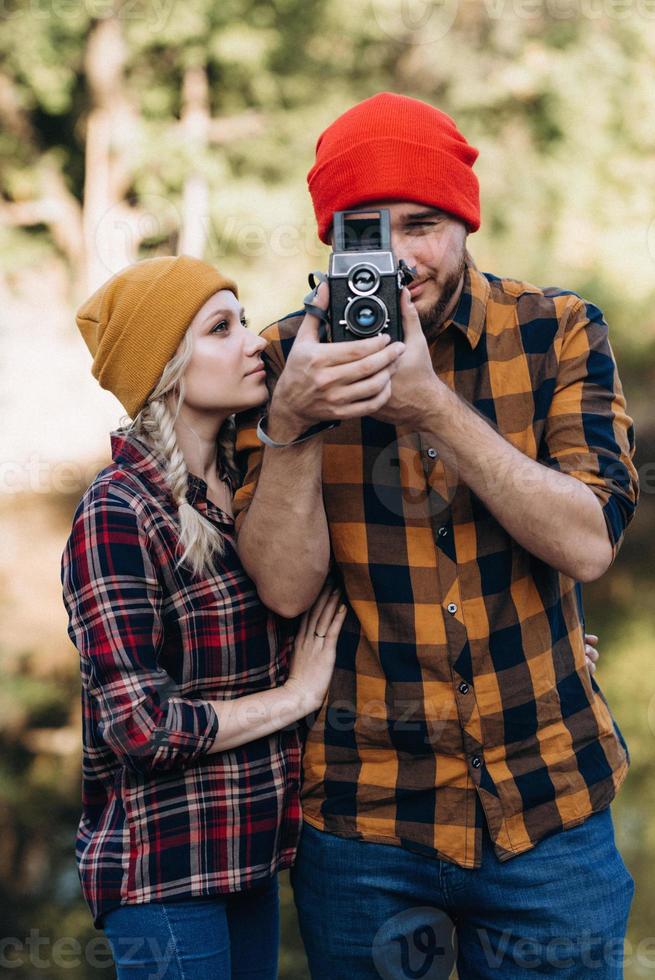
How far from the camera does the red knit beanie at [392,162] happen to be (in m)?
1.77

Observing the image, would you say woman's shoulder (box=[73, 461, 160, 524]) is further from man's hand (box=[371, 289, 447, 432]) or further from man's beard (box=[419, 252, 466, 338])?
man's beard (box=[419, 252, 466, 338])

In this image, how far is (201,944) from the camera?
1.71 meters

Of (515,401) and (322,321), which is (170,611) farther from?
(515,401)

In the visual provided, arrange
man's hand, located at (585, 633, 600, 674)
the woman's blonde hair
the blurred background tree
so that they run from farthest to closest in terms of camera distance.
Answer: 1. the blurred background tree
2. man's hand, located at (585, 633, 600, 674)
3. the woman's blonde hair

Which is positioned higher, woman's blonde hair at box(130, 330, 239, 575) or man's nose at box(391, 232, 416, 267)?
man's nose at box(391, 232, 416, 267)

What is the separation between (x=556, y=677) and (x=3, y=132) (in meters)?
12.5

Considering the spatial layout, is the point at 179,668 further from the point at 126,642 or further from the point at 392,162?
the point at 392,162

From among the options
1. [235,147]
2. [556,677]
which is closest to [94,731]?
[556,677]

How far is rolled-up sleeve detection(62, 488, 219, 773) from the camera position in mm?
1648

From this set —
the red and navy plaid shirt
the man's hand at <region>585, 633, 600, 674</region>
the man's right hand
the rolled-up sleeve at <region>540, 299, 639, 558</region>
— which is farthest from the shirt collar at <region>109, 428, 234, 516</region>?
the man's hand at <region>585, 633, 600, 674</region>

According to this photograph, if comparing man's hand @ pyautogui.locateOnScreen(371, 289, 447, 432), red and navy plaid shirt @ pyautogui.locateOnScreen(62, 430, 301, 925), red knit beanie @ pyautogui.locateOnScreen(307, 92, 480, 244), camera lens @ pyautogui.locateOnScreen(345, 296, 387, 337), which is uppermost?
red knit beanie @ pyautogui.locateOnScreen(307, 92, 480, 244)

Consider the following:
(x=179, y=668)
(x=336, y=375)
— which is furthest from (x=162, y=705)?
(x=336, y=375)

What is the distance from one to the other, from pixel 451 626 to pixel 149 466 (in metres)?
0.57

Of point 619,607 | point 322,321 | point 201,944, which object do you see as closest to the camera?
point 322,321
